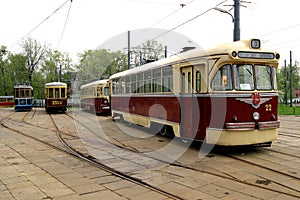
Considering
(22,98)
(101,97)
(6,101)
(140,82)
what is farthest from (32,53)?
(140,82)

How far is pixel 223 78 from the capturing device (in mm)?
7820

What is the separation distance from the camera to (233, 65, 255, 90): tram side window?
7875mm

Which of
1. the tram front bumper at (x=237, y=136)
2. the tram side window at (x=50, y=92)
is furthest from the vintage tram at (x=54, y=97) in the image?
the tram front bumper at (x=237, y=136)

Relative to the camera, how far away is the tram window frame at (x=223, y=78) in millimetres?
7797

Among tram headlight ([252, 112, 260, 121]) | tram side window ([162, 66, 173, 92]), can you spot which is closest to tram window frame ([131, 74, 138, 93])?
tram side window ([162, 66, 173, 92])

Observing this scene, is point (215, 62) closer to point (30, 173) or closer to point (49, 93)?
point (30, 173)

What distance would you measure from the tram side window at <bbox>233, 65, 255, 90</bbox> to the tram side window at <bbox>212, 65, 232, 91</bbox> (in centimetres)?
19

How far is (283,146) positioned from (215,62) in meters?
3.49

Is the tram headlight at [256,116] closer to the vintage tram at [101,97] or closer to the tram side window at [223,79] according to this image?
the tram side window at [223,79]

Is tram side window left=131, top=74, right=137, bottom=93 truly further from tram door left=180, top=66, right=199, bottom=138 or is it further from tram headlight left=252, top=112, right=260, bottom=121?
tram headlight left=252, top=112, right=260, bottom=121

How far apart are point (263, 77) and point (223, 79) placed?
4.03 feet

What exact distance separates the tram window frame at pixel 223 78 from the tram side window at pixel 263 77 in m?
0.82

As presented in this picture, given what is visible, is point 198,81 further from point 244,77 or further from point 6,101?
point 6,101

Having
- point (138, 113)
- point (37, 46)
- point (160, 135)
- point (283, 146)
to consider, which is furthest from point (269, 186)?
point (37, 46)
